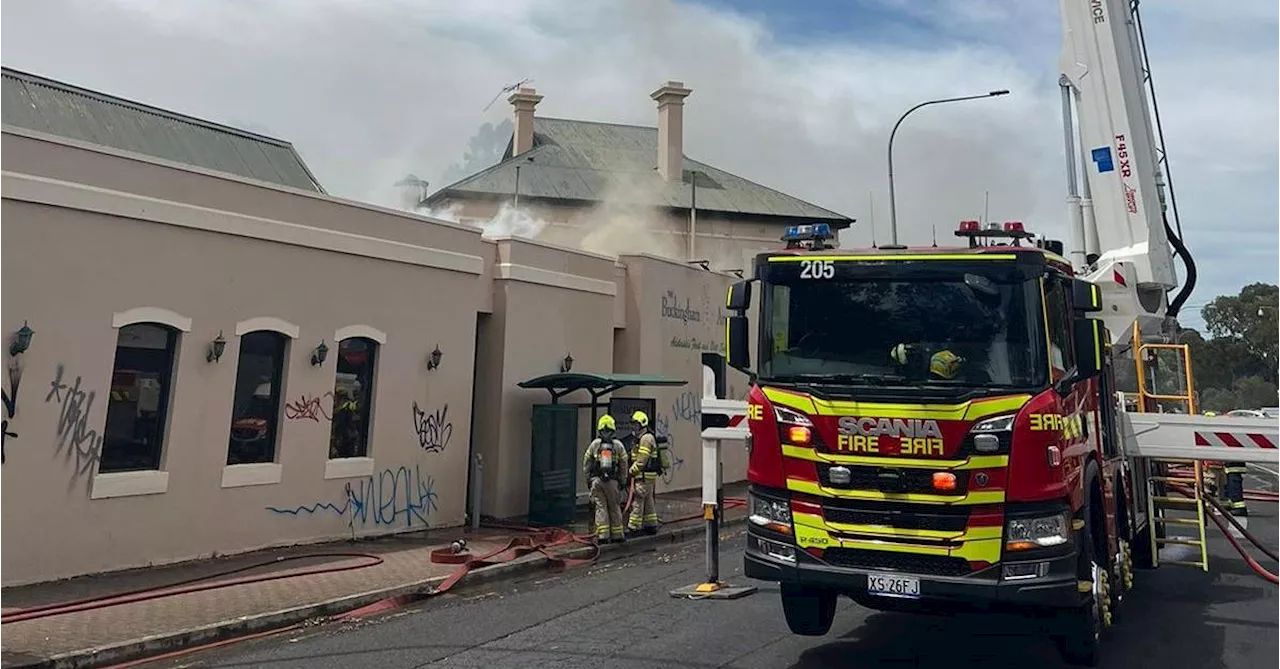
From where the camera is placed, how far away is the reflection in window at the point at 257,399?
11055mm

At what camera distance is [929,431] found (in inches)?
212

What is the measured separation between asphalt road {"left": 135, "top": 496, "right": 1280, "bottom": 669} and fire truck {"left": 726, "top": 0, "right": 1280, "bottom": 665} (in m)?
0.54

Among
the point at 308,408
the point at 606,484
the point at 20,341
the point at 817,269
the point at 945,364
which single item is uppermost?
the point at 817,269

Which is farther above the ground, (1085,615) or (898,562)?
(898,562)

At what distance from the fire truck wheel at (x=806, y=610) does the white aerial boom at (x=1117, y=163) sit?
4473 mm

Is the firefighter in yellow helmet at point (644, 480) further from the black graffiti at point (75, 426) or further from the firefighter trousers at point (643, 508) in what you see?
→ the black graffiti at point (75, 426)

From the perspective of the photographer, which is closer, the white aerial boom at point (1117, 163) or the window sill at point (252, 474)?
the white aerial boom at point (1117, 163)

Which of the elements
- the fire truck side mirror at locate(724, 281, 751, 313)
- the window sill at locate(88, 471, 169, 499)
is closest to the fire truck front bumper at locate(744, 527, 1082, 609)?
the fire truck side mirror at locate(724, 281, 751, 313)

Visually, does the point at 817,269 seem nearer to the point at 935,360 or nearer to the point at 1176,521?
the point at 935,360

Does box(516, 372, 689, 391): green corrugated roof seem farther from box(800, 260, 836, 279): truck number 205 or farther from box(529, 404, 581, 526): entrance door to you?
box(800, 260, 836, 279): truck number 205

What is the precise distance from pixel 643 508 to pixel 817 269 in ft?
24.0

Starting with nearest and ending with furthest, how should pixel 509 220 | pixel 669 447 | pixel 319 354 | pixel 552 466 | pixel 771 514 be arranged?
pixel 771 514 < pixel 319 354 < pixel 552 466 < pixel 669 447 < pixel 509 220

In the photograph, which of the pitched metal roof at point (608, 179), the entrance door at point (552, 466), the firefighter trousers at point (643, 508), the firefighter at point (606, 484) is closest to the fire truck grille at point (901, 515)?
the firefighter at point (606, 484)

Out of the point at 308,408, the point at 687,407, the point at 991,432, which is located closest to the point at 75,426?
the point at 308,408
